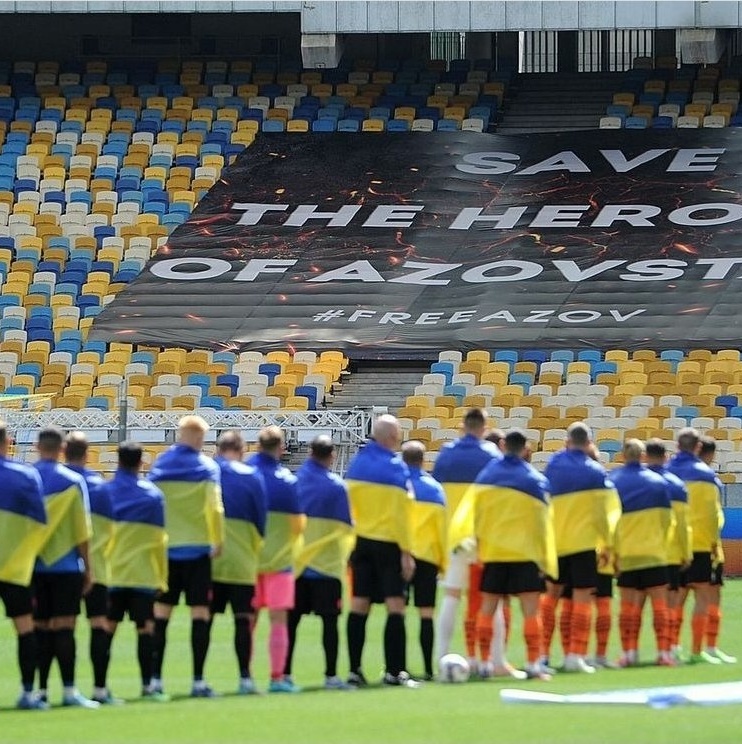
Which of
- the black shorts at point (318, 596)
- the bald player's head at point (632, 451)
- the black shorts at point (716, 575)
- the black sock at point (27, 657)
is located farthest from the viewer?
the black shorts at point (716, 575)

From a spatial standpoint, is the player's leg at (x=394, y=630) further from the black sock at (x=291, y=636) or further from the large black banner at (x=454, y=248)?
the large black banner at (x=454, y=248)

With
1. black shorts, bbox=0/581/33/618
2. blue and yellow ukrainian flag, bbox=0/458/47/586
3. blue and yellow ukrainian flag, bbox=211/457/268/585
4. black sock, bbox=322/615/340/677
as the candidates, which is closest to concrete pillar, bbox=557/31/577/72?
black sock, bbox=322/615/340/677

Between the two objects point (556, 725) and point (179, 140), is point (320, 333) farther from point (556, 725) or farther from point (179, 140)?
point (556, 725)

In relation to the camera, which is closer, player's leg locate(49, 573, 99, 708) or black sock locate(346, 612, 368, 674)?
player's leg locate(49, 573, 99, 708)

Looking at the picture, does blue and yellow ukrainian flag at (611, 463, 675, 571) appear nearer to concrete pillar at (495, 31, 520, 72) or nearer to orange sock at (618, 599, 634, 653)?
orange sock at (618, 599, 634, 653)

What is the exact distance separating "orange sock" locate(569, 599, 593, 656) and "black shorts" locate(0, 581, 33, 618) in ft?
12.4

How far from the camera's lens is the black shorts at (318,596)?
12.5 m

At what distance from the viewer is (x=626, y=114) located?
33375mm

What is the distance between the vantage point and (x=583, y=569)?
13219mm

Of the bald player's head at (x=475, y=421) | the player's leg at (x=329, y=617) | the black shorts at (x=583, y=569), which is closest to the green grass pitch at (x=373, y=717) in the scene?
the player's leg at (x=329, y=617)

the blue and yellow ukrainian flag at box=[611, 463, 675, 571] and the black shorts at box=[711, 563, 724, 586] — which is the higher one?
the blue and yellow ukrainian flag at box=[611, 463, 675, 571]

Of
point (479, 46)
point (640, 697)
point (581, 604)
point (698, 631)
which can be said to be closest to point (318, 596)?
point (581, 604)

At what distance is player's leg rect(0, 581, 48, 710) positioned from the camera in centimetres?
1111

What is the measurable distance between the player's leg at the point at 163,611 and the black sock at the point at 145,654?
37 mm
